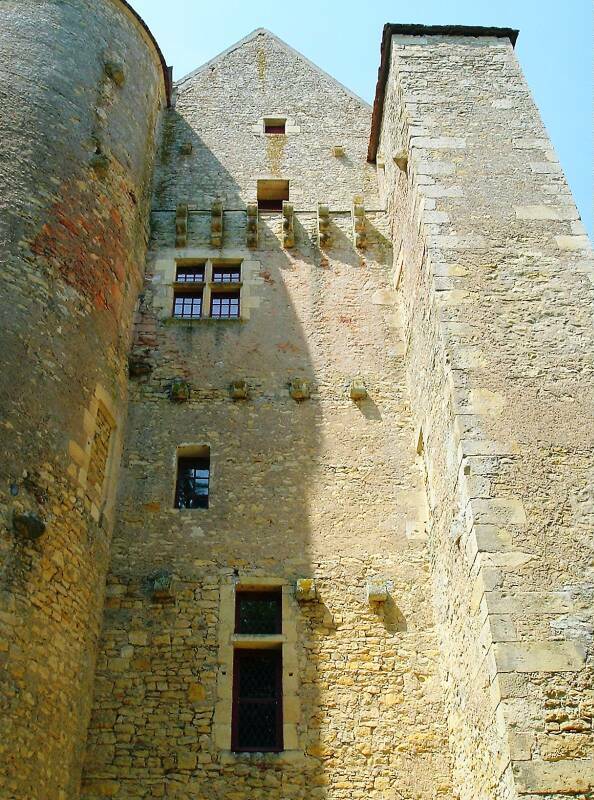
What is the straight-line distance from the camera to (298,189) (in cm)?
1124

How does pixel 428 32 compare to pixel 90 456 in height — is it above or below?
above

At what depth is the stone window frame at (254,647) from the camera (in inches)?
257

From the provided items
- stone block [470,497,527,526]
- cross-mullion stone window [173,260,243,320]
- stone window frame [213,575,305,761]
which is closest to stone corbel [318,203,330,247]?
cross-mullion stone window [173,260,243,320]

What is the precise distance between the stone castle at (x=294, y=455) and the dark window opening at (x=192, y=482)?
0.03m

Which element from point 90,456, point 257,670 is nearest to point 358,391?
point 90,456

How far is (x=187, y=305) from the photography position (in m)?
9.77

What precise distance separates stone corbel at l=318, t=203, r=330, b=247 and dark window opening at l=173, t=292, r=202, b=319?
1.72m

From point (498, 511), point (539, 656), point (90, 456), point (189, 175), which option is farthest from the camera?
point (189, 175)

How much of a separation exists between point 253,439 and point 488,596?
141 inches

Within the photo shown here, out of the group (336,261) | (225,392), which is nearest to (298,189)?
(336,261)

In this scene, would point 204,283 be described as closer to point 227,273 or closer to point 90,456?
point 227,273

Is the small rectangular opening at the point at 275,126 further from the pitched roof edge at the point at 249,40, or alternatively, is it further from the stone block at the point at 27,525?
the stone block at the point at 27,525

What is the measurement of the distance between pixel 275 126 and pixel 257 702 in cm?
851

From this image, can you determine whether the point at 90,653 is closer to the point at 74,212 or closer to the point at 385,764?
the point at 385,764
